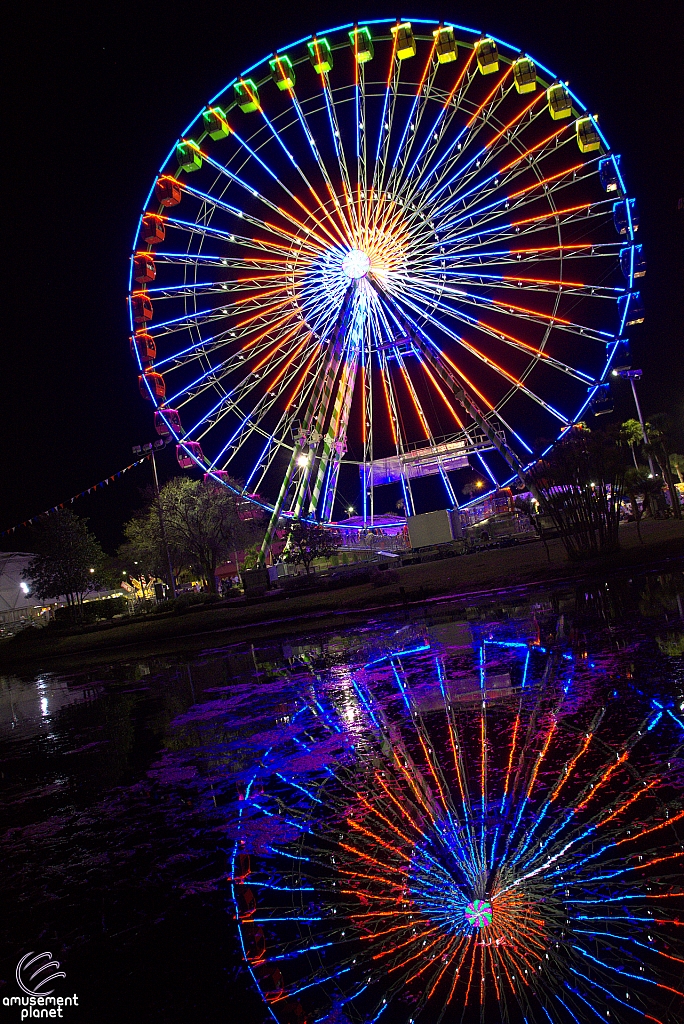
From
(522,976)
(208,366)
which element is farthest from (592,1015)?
(208,366)

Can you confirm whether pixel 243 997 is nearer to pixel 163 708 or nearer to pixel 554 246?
pixel 163 708

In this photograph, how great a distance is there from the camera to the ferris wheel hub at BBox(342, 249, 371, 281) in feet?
71.6

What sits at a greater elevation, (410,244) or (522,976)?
(410,244)

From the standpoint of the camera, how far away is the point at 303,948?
2752 millimetres

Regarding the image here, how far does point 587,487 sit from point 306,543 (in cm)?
1468

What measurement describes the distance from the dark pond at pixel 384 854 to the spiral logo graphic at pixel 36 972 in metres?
0.02

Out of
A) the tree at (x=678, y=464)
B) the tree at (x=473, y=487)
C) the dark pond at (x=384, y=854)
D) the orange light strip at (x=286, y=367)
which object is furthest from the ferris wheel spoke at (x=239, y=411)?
the tree at (x=473, y=487)

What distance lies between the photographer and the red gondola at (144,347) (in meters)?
23.8

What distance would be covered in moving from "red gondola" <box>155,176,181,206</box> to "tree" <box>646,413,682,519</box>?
751 inches

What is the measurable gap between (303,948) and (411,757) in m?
2.16

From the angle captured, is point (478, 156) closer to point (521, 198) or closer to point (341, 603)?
point (521, 198)

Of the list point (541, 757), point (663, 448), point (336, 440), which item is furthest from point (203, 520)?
point (541, 757)

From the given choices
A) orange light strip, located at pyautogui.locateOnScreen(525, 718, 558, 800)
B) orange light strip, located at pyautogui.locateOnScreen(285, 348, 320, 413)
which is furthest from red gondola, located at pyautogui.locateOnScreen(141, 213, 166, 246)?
orange light strip, located at pyautogui.locateOnScreen(525, 718, 558, 800)

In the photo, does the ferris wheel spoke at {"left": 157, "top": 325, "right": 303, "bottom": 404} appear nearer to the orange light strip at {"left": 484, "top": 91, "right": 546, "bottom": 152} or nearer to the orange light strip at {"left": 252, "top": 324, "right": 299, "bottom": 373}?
the orange light strip at {"left": 252, "top": 324, "right": 299, "bottom": 373}
